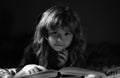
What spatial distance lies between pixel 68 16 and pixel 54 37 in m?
0.11

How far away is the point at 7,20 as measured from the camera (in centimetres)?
205

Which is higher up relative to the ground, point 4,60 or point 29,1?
point 29,1

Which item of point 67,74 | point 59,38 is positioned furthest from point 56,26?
point 67,74

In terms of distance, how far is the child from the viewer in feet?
2.89

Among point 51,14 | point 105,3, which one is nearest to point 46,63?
point 51,14

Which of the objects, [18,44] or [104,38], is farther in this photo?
[104,38]

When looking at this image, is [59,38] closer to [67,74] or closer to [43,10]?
[67,74]

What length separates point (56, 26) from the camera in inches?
34.6

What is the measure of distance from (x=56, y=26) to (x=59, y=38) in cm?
4

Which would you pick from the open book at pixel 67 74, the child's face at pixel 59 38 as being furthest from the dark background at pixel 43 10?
the open book at pixel 67 74

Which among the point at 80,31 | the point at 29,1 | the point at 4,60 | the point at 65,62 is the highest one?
the point at 29,1

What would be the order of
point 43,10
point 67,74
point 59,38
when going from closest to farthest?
point 67,74 → point 59,38 → point 43,10

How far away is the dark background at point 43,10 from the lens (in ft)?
6.15

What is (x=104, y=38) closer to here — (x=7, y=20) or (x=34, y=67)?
(x=7, y=20)
